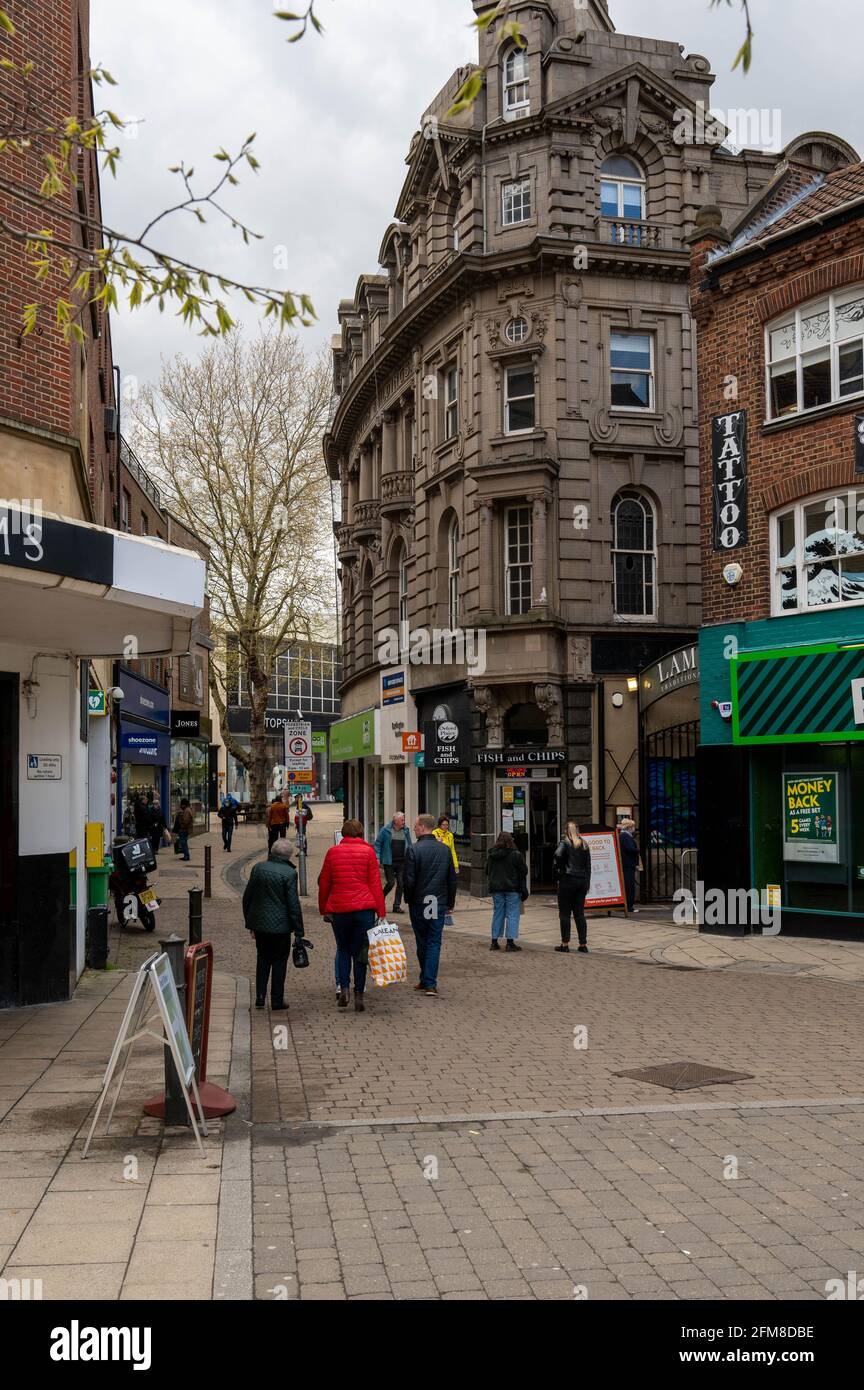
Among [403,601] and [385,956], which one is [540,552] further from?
[385,956]

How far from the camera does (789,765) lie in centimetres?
1753

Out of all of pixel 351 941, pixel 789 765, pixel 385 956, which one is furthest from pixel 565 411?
pixel 385 956

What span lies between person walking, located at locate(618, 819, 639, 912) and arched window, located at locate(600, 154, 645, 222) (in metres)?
14.0

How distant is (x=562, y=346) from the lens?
25.5m

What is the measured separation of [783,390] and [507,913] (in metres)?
8.73

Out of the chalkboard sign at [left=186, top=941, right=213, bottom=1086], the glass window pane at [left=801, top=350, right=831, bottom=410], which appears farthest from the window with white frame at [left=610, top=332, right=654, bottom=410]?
the chalkboard sign at [left=186, top=941, right=213, bottom=1086]

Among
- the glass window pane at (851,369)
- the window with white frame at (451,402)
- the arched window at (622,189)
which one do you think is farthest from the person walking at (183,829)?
the glass window pane at (851,369)

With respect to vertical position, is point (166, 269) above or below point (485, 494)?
below

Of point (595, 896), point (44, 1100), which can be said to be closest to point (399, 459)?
point (595, 896)

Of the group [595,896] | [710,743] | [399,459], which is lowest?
[595,896]

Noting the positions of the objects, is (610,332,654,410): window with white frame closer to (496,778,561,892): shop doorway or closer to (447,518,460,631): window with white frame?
(447,518,460,631): window with white frame
